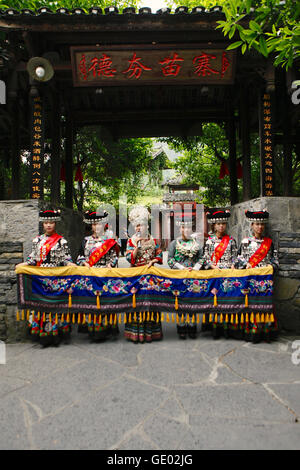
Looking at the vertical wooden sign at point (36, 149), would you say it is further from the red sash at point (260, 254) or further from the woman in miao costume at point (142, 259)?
the red sash at point (260, 254)

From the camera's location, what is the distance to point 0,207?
471 cm

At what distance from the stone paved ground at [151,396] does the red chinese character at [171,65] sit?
4702 mm

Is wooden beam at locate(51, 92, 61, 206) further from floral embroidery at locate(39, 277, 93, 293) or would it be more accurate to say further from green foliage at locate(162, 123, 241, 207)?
green foliage at locate(162, 123, 241, 207)

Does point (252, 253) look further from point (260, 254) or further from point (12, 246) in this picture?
point (12, 246)

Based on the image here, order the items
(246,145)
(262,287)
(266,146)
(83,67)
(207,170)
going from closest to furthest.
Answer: (262,287), (83,67), (266,146), (246,145), (207,170)

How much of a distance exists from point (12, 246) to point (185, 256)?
110 inches

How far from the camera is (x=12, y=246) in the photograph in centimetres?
460

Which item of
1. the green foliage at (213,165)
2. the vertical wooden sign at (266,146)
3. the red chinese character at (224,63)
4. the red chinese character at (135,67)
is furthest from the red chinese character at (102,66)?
the green foliage at (213,165)

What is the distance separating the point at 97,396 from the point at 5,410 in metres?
0.86

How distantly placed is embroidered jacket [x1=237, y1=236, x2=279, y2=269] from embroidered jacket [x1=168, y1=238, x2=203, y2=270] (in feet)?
2.18

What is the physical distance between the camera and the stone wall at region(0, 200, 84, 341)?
4523 mm

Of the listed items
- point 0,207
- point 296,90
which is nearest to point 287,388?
point 0,207

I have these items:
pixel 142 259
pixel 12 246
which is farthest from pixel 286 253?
pixel 12 246

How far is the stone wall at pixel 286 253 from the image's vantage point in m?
4.73
